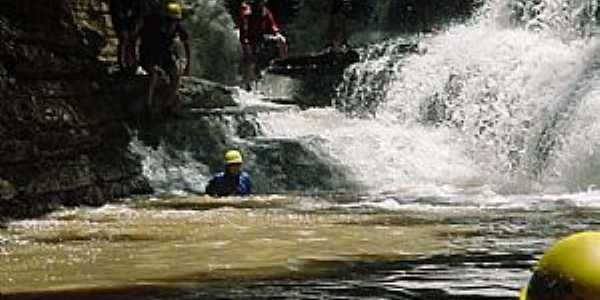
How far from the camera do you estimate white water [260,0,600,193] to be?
13398mm

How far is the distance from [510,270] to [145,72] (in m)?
8.95

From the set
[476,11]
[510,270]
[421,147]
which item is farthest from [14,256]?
[476,11]

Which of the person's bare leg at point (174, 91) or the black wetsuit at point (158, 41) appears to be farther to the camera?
the person's bare leg at point (174, 91)

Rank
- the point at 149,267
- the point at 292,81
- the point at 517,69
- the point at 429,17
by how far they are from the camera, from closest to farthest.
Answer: the point at 149,267 < the point at 517,69 < the point at 292,81 < the point at 429,17

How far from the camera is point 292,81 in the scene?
745 inches

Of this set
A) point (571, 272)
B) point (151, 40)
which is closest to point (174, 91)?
point (151, 40)

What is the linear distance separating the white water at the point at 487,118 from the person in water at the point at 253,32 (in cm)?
191

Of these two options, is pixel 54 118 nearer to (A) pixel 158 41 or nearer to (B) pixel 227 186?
(B) pixel 227 186

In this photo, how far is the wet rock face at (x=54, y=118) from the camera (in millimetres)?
10820

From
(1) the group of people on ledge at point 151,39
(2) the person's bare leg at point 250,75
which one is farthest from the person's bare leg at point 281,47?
(1) the group of people on ledge at point 151,39

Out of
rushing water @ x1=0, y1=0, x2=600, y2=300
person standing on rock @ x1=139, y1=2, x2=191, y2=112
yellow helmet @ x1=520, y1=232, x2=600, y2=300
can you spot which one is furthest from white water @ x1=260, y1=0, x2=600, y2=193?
yellow helmet @ x1=520, y1=232, x2=600, y2=300

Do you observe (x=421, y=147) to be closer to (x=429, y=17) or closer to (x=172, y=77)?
(x=172, y=77)

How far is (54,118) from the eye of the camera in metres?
11.6

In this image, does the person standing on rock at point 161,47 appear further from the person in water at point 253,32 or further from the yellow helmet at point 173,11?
the person in water at point 253,32
